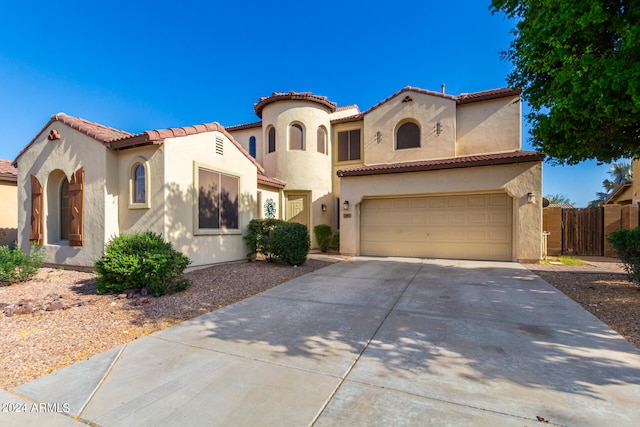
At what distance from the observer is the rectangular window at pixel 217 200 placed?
8836 mm

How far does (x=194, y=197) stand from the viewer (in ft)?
28.0

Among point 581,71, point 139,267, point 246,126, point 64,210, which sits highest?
point 246,126

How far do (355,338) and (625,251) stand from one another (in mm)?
6605

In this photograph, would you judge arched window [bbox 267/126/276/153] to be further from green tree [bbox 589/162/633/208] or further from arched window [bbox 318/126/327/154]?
green tree [bbox 589/162/633/208]

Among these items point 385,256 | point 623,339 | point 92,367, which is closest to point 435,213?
point 385,256

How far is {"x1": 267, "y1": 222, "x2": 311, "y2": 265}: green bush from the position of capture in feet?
30.6

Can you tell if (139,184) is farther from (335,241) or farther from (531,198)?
(531,198)

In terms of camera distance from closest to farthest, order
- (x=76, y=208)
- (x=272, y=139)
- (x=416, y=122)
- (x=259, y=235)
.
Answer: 1. (x=76, y=208)
2. (x=259, y=235)
3. (x=416, y=122)
4. (x=272, y=139)

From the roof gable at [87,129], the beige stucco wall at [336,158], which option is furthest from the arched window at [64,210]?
the beige stucco wall at [336,158]

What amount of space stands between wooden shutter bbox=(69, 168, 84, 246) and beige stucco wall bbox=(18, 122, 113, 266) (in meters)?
0.14

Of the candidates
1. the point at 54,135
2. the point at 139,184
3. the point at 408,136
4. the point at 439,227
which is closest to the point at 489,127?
the point at 408,136

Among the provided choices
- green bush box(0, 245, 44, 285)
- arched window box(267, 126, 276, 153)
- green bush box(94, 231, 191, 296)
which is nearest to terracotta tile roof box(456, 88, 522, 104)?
arched window box(267, 126, 276, 153)

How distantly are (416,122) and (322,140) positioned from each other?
15.0 ft

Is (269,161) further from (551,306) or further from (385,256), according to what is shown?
(551,306)
